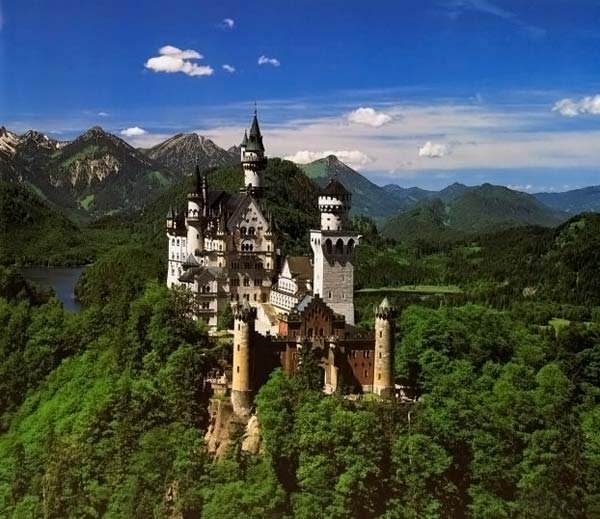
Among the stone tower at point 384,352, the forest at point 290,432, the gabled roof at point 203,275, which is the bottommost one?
the forest at point 290,432

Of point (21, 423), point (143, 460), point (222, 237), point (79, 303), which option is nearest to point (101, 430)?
point (143, 460)

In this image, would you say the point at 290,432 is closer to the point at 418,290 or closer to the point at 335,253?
the point at 335,253

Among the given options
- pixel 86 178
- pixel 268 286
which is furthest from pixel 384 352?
pixel 86 178

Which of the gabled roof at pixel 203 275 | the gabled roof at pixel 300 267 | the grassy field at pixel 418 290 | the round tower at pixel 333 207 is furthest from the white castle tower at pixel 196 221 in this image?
the grassy field at pixel 418 290

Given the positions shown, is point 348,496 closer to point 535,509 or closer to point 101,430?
point 535,509

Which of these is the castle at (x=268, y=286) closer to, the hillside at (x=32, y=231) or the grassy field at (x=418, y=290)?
the grassy field at (x=418, y=290)

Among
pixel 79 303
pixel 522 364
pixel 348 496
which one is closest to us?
pixel 348 496

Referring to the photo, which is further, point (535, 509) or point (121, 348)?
point (121, 348)

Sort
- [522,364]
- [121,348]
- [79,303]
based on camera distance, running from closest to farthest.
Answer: [121,348]
[522,364]
[79,303]
